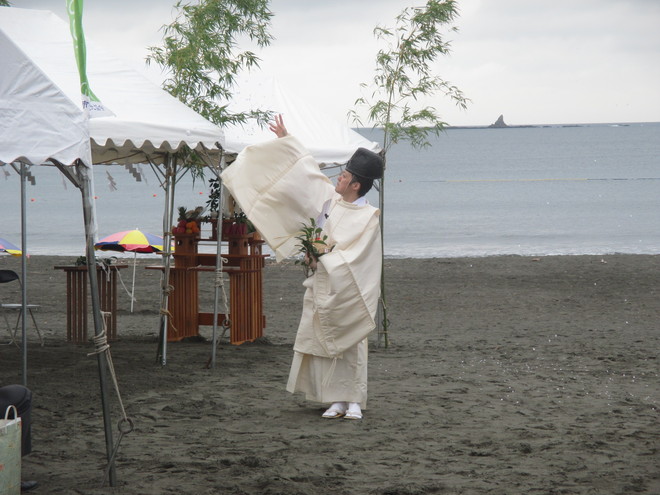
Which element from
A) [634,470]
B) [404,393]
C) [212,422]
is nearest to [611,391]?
[404,393]

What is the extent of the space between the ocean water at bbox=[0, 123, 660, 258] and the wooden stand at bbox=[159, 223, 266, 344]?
1568 mm

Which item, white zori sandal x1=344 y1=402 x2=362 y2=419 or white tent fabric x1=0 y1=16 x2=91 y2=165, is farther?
white zori sandal x1=344 y1=402 x2=362 y2=419

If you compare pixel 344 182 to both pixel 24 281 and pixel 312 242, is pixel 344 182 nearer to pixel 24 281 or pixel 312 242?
pixel 312 242

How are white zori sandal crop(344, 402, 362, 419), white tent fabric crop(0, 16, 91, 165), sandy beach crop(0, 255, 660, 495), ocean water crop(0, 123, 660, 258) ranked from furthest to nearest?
1. ocean water crop(0, 123, 660, 258)
2. white zori sandal crop(344, 402, 362, 419)
3. sandy beach crop(0, 255, 660, 495)
4. white tent fabric crop(0, 16, 91, 165)

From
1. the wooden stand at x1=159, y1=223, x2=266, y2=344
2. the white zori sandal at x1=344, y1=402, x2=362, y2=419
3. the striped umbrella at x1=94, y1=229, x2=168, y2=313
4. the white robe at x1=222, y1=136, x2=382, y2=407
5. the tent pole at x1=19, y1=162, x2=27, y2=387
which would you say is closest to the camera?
the white robe at x1=222, y1=136, x2=382, y2=407

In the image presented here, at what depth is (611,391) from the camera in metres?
7.90

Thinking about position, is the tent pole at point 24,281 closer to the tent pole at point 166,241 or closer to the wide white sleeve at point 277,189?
the wide white sleeve at point 277,189

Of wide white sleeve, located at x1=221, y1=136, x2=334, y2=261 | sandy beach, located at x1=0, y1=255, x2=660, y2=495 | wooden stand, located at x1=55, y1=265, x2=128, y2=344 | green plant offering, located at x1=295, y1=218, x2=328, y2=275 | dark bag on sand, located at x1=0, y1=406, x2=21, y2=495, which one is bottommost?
sandy beach, located at x1=0, y1=255, x2=660, y2=495

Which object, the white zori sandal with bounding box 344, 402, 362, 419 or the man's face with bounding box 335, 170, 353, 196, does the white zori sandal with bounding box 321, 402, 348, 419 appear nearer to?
the white zori sandal with bounding box 344, 402, 362, 419

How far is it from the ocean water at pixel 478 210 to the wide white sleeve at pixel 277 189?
3912 mm

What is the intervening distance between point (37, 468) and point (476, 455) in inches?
106

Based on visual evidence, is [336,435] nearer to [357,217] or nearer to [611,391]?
[357,217]

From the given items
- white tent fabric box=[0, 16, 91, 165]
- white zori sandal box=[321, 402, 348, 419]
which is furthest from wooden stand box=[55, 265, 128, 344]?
white tent fabric box=[0, 16, 91, 165]

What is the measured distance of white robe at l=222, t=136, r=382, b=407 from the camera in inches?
249
